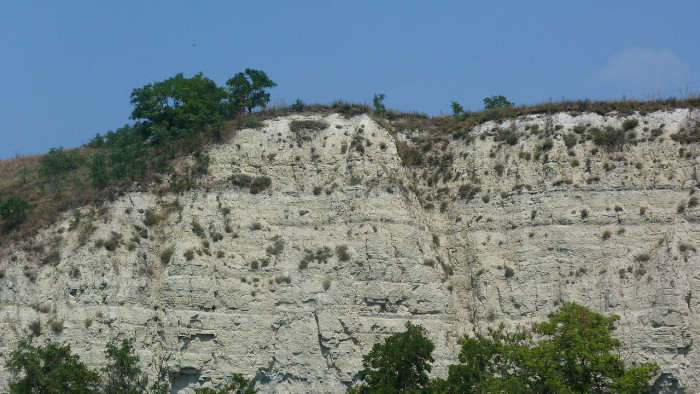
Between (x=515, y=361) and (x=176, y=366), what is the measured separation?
13.2 metres

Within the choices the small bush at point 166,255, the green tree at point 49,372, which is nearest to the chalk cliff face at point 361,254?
the small bush at point 166,255

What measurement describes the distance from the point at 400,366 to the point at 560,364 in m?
5.63

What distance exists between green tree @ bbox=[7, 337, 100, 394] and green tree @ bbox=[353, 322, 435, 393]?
397 inches

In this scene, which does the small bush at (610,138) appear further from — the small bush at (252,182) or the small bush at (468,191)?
the small bush at (252,182)

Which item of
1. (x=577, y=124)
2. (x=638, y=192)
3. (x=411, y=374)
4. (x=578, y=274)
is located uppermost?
(x=577, y=124)

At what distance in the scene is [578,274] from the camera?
42.6 metres

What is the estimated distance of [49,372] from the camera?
3794 centimetres

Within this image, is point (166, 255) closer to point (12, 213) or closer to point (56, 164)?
point (12, 213)

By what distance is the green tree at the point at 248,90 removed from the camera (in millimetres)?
51906

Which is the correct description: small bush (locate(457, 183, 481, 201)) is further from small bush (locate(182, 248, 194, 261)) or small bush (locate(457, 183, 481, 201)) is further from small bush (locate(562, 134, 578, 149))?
small bush (locate(182, 248, 194, 261))

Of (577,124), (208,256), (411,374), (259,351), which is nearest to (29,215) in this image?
(208,256)

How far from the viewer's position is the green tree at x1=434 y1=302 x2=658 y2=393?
113 feet

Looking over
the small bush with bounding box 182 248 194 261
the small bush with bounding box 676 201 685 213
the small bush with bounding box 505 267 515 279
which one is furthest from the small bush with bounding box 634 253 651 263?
the small bush with bounding box 182 248 194 261

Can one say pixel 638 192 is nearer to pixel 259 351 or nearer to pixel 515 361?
pixel 515 361
